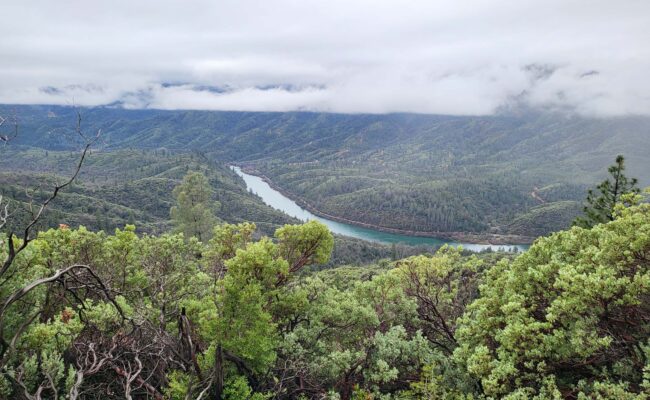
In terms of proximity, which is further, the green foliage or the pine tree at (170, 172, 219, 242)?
the pine tree at (170, 172, 219, 242)

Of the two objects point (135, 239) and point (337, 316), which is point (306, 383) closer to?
point (337, 316)

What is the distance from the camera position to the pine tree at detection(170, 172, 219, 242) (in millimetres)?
49062

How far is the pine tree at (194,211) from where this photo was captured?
161 ft

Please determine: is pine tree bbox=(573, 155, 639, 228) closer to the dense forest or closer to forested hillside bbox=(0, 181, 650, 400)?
the dense forest

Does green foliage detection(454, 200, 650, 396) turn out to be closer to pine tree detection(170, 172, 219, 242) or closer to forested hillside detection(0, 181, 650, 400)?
forested hillside detection(0, 181, 650, 400)

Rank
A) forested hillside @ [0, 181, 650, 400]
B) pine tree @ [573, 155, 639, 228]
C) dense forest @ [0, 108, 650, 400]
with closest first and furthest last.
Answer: dense forest @ [0, 108, 650, 400]
forested hillside @ [0, 181, 650, 400]
pine tree @ [573, 155, 639, 228]

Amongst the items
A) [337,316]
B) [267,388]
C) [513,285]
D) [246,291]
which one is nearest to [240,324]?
[246,291]

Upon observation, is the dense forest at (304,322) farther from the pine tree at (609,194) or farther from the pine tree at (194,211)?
the pine tree at (194,211)

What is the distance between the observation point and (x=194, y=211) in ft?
161

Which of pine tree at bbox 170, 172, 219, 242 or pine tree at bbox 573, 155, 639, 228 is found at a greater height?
pine tree at bbox 573, 155, 639, 228

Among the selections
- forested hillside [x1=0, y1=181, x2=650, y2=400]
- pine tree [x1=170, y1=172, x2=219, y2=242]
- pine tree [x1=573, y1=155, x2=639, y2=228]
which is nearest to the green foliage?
forested hillside [x1=0, y1=181, x2=650, y2=400]

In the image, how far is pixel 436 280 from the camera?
2206 cm

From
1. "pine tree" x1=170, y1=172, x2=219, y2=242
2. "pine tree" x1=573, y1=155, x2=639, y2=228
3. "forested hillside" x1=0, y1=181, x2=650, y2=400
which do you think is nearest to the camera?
"forested hillside" x1=0, y1=181, x2=650, y2=400

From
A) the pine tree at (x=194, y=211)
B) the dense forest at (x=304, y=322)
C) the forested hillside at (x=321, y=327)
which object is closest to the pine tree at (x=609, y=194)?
the dense forest at (x=304, y=322)
